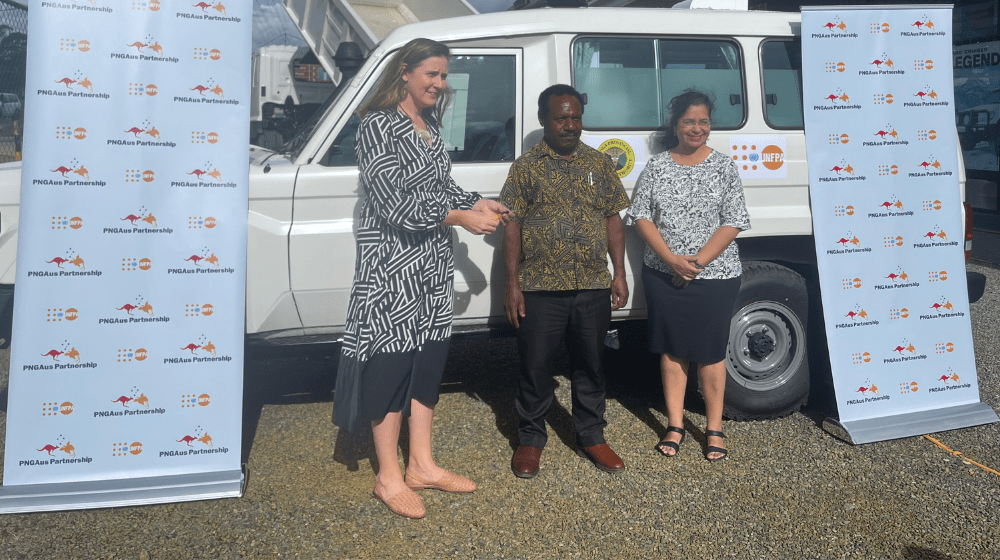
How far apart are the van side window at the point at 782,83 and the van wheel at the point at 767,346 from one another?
78 centimetres

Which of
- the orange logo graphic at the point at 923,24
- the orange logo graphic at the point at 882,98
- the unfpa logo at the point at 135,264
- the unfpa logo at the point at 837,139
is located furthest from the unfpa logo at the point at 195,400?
the orange logo graphic at the point at 923,24

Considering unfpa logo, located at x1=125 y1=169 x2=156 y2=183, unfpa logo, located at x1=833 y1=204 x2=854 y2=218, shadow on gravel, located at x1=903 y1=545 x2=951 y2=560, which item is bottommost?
shadow on gravel, located at x1=903 y1=545 x2=951 y2=560

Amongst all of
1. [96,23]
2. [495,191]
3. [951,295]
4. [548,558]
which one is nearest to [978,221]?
[951,295]

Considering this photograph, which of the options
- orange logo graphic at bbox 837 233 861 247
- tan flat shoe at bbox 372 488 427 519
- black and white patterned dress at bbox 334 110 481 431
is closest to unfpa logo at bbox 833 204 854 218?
orange logo graphic at bbox 837 233 861 247

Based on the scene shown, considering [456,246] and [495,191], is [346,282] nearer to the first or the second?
[456,246]

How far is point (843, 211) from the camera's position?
13.4 ft

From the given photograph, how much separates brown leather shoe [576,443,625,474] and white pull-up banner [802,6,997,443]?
1.25 metres

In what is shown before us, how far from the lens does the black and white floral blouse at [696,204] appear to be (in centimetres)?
378

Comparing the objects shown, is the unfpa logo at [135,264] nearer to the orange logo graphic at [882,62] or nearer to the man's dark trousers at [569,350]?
the man's dark trousers at [569,350]

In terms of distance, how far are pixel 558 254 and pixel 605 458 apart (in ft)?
3.37

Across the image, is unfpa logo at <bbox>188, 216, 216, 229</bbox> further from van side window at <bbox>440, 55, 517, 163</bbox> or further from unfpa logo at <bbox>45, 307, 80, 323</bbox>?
van side window at <bbox>440, 55, 517, 163</bbox>

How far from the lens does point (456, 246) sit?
13.2 feet

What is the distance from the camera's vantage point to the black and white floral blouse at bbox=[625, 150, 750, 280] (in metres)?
3.78

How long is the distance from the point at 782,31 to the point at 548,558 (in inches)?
118
